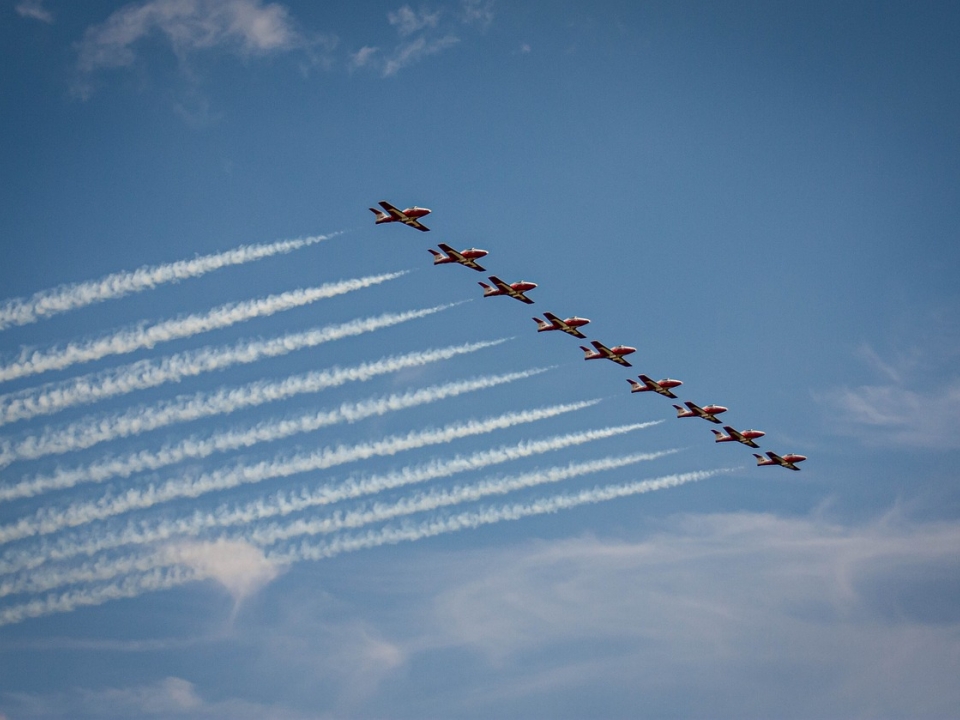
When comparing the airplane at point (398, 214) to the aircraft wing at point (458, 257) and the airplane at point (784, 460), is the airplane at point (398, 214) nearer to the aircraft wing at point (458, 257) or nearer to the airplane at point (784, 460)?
the aircraft wing at point (458, 257)

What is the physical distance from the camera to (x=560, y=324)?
115750 mm

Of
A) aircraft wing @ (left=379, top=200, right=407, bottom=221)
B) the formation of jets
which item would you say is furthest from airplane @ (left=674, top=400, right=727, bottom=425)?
aircraft wing @ (left=379, top=200, right=407, bottom=221)

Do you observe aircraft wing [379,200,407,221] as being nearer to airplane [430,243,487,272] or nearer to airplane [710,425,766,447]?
airplane [430,243,487,272]

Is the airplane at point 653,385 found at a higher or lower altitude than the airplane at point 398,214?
lower

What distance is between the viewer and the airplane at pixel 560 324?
4537 inches

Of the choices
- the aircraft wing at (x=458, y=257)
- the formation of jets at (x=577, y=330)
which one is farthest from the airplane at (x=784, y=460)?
the aircraft wing at (x=458, y=257)

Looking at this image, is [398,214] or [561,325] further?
[561,325]

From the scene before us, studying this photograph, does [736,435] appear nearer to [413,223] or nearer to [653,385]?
[653,385]

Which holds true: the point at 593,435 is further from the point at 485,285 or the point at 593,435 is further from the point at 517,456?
the point at 485,285

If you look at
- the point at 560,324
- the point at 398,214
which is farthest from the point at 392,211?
the point at 560,324

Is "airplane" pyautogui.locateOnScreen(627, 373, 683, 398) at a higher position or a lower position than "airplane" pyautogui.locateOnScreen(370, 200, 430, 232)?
lower

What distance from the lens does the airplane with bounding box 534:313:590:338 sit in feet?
378

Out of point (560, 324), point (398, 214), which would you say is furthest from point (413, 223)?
point (560, 324)

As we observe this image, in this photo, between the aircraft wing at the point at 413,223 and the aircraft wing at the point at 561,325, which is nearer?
the aircraft wing at the point at 413,223
